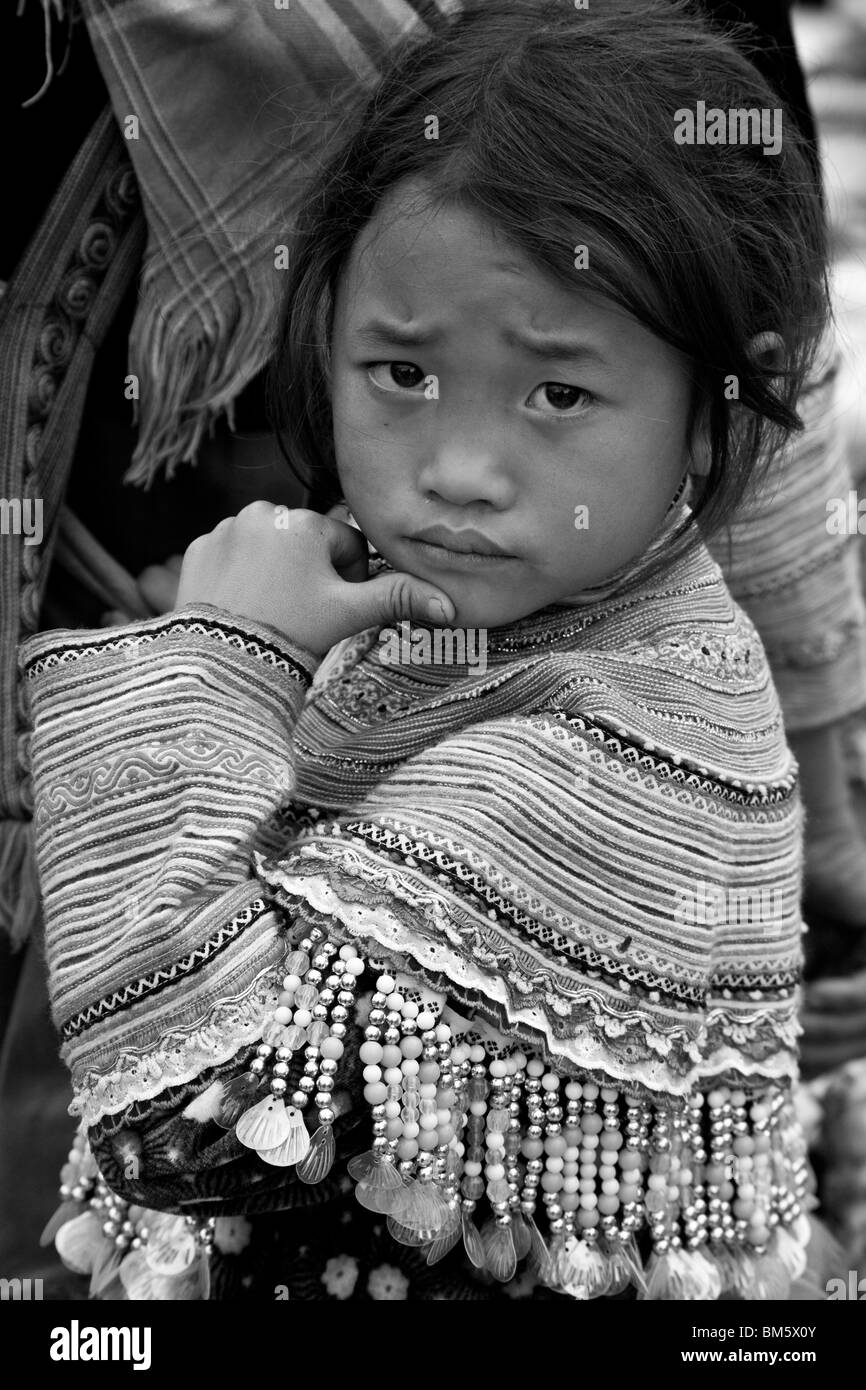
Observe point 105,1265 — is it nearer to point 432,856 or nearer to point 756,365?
point 432,856

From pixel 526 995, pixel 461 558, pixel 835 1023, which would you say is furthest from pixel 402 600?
pixel 835 1023

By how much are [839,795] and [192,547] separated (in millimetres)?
1038

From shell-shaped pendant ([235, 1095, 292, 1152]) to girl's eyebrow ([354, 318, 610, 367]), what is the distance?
0.51m

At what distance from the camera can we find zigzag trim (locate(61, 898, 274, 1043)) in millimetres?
1031

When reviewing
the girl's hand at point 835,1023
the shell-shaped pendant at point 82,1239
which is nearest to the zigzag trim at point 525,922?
the shell-shaped pendant at point 82,1239

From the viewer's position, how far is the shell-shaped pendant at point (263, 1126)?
3.32 feet

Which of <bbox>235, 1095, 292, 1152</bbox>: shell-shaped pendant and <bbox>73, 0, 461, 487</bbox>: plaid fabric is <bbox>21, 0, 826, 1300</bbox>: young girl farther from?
<bbox>73, 0, 461, 487</bbox>: plaid fabric

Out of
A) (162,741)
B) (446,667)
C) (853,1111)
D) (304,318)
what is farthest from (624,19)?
(853,1111)

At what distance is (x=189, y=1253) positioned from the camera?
4.15ft

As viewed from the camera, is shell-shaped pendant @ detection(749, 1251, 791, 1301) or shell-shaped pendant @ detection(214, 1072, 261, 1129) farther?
shell-shaped pendant @ detection(749, 1251, 791, 1301)

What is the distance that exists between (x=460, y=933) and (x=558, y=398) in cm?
36

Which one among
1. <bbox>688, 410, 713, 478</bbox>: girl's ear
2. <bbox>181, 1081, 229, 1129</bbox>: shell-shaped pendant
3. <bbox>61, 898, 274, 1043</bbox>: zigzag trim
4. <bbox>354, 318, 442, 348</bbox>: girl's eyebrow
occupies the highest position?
<bbox>354, 318, 442, 348</bbox>: girl's eyebrow

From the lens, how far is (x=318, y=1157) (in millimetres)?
1051

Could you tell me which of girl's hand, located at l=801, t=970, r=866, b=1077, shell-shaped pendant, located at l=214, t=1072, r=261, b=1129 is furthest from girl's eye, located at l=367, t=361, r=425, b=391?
girl's hand, located at l=801, t=970, r=866, b=1077
